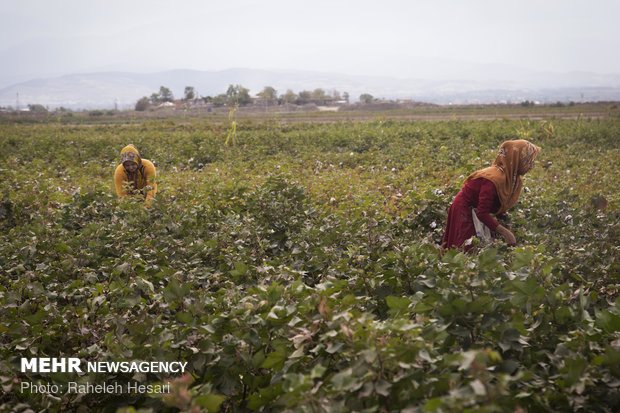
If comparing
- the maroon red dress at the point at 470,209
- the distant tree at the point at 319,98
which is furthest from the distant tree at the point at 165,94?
the maroon red dress at the point at 470,209

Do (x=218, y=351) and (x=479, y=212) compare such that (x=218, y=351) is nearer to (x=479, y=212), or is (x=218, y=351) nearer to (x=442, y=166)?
(x=479, y=212)

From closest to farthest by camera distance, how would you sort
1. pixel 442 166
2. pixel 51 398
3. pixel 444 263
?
pixel 51 398 < pixel 444 263 < pixel 442 166

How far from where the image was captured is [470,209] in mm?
4910

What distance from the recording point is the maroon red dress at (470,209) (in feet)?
15.4

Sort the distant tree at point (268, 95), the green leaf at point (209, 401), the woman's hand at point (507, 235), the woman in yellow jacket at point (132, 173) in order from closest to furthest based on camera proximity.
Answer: the green leaf at point (209, 401) < the woman's hand at point (507, 235) < the woman in yellow jacket at point (132, 173) < the distant tree at point (268, 95)

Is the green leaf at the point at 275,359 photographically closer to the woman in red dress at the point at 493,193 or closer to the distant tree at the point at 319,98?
the woman in red dress at the point at 493,193

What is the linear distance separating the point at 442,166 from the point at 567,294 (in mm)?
7723

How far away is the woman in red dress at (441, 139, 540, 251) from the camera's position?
467 centimetres

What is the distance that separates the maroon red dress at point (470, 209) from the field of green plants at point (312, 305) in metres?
0.40

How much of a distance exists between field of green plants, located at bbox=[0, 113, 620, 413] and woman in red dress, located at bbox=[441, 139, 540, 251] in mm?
381

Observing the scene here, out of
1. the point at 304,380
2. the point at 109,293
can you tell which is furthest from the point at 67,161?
the point at 304,380

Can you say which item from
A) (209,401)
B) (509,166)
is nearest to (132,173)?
(509,166)

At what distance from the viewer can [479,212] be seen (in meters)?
4.71

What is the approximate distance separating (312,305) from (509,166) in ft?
10.2
